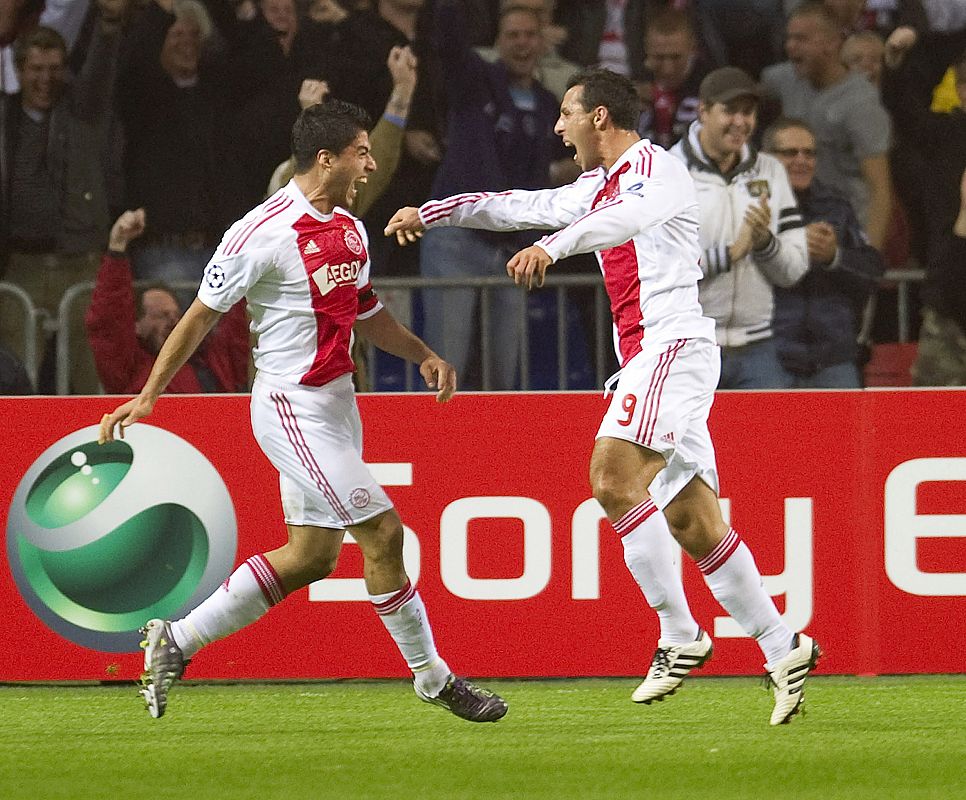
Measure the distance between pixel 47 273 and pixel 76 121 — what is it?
804mm

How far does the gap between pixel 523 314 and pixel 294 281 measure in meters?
3.33

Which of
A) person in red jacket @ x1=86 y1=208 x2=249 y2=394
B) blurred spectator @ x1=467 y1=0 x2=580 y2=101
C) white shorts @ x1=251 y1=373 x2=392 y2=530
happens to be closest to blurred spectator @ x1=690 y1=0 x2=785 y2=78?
blurred spectator @ x1=467 y1=0 x2=580 y2=101

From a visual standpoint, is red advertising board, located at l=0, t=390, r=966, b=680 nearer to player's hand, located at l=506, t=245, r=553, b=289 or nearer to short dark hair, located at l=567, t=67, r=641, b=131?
short dark hair, located at l=567, t=67, r=641, b=131

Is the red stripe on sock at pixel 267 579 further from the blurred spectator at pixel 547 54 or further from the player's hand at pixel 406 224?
the blurred spectator at pixel 547 54

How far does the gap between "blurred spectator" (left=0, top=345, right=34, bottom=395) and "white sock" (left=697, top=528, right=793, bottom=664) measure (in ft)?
12.9

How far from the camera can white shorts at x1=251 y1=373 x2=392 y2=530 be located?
Result: 6082 mm

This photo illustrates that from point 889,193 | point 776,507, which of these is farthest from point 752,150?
point 776,507

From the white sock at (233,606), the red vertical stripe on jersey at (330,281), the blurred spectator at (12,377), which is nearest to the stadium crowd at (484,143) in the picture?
the blurred spectator at (12,377)

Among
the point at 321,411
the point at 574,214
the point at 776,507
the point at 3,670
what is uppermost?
the point at 574,214

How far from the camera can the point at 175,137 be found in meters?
9.60

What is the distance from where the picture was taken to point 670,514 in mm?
6363

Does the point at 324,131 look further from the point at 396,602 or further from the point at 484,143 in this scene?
the point at 484,143

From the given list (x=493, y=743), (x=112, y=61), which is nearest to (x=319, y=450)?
(x=493, y=743)

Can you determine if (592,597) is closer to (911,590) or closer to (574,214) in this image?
(911,590)
